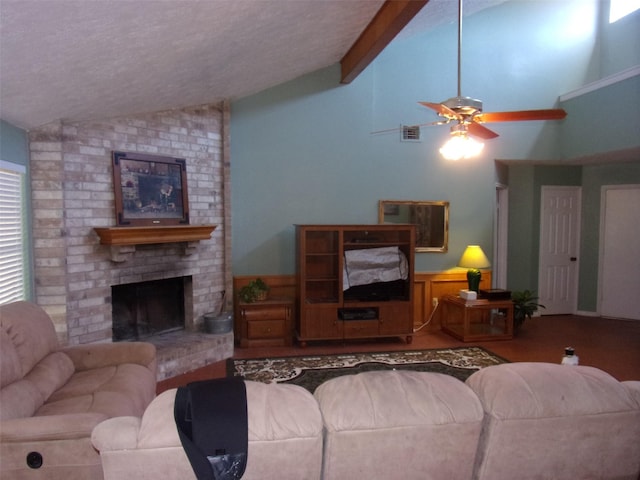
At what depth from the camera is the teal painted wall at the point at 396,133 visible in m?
5.10

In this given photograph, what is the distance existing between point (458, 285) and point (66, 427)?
4.78m

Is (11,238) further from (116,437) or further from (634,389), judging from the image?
(634,389)

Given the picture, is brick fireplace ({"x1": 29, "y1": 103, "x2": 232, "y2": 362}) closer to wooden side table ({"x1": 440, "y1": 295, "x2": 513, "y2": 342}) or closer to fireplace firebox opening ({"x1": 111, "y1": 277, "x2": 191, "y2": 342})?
fireplace firebox opening ({"x1": 111, "y1": 277, "x2": 191, "y2": 342})

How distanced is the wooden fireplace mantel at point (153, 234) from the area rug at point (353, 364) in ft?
4.27

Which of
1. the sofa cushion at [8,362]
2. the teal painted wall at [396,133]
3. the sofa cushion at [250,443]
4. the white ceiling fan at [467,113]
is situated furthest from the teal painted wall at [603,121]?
the sofa cushion at [8,362]

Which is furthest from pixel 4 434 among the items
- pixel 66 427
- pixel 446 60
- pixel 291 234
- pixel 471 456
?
pixel 446 60

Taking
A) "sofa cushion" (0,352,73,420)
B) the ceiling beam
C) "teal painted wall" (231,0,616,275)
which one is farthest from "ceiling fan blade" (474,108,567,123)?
"sofa cushion" (0,352,73,420)

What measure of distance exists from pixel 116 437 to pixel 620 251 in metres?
6.96

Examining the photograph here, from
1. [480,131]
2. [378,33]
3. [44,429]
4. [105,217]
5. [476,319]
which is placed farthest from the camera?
[476,319]

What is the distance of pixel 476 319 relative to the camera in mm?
5711

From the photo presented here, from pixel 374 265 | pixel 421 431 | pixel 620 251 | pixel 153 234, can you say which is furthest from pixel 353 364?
pixel 620 251

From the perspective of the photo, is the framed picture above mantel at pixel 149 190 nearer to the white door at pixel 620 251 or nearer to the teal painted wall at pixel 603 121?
the teal painted wall at pixel 603 121

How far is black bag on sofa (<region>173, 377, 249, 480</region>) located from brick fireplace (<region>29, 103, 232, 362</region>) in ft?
9.30

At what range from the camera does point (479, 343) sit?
199 inches
